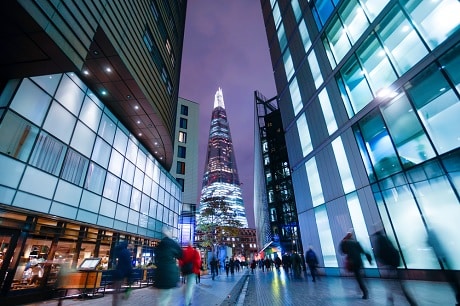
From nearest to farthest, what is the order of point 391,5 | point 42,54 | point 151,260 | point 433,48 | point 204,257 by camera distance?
point 42,54
point 433,48
point 391,5
point 151,260
point 204,257

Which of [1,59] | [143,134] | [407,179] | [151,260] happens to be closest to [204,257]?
[151,260]

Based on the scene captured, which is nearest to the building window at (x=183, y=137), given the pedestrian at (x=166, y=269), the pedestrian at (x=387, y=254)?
the pedestrian at (x=166, y=269)

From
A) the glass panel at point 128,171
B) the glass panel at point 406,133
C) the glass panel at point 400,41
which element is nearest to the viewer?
the glass panel at point 406,133

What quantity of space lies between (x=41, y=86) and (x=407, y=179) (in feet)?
51.5

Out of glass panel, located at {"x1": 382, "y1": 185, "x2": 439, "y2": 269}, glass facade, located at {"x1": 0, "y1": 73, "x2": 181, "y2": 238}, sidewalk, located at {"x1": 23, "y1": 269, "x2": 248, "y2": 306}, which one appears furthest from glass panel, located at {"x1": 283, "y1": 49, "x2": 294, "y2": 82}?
sidewalk, located at {"x1": 23, "y1": 269, "x2": 248, "y2": 306}

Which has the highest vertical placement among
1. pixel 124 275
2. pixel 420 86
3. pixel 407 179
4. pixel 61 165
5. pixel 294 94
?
pixel 294 94

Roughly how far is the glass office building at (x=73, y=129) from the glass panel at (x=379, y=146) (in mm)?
12345

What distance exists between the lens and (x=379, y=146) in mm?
11047

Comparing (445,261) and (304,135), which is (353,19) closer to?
(304,135)

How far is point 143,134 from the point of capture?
16906 mm

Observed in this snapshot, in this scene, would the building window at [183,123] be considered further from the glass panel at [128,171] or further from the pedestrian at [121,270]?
the pedestrian at [121,270]

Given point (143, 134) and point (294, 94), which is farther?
point (294, 94)

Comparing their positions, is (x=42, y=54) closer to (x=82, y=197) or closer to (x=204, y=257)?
(x=82, y=197)

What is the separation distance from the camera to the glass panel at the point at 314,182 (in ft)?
50.2
